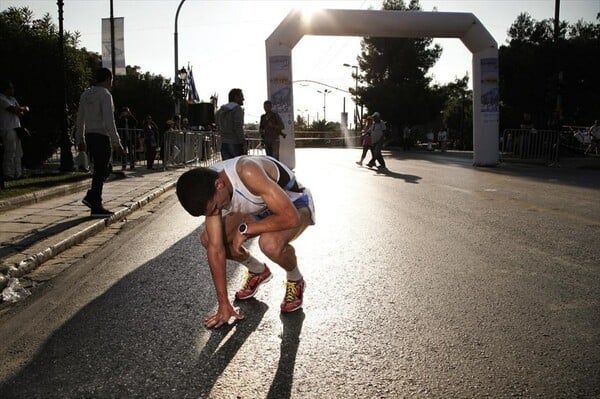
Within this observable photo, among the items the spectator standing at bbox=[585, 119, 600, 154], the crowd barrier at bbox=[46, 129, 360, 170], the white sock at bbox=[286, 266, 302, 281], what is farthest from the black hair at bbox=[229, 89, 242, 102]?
the spectator standing at bbox=[585, 119, 600, 154]

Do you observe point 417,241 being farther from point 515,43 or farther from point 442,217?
point 515,43

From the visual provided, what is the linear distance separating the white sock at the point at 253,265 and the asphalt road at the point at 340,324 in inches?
8.5

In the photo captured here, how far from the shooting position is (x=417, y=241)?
226 inches

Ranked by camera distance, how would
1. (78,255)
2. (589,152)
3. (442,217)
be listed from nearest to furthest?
(78,255)
(442,217)
(589,152)

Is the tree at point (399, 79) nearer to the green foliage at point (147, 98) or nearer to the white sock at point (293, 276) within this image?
the green foliage at point (147, 98)

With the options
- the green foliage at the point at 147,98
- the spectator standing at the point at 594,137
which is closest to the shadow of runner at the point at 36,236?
the green foliage at the point at 147,98

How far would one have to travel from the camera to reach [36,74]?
13281mm

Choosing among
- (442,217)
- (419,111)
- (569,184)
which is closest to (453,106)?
(419,111)

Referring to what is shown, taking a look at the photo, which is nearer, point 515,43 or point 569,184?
point 569,184

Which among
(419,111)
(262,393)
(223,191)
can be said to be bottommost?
(262,393)

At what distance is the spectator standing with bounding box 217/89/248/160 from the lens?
9461 mm

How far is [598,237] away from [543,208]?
223 centimetres

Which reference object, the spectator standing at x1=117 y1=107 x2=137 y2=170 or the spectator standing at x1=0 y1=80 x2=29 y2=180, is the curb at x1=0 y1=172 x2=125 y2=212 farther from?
the spectator standing at x1=117 y1=107 x2=137 y2=170

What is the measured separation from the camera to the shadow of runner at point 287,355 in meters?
2.43
